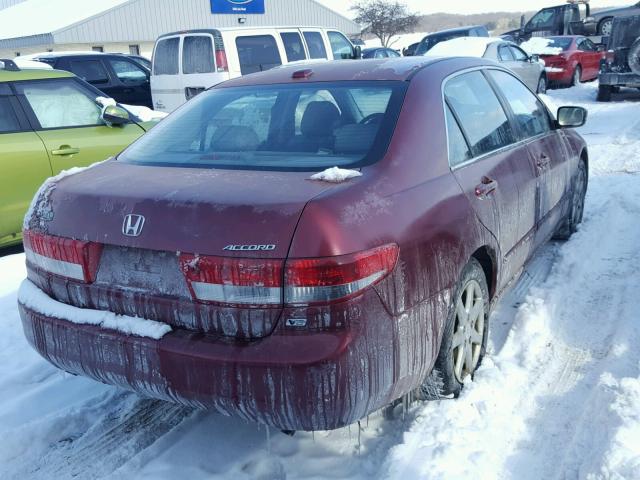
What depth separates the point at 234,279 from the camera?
2379mm

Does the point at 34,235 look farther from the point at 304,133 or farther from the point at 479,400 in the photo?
the point at 479,400

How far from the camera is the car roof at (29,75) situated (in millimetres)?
6102

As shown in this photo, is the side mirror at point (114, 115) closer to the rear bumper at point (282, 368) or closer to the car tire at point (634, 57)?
the rear bumper at point (282, 368)

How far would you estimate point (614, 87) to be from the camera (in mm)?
14477

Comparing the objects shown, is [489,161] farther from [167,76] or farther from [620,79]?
[620,79]

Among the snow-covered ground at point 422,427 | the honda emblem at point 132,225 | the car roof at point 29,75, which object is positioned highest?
the car roof at point 29,75

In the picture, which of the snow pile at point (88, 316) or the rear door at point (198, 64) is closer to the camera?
the snow pile at point (88, 316)

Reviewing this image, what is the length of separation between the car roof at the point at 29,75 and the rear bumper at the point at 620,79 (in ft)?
36.0

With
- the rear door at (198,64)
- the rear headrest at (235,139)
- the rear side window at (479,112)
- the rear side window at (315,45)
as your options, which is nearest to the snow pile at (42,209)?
the rear headrest at (235,139)

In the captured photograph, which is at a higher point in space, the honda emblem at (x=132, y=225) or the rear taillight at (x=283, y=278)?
the honda emblem at (x=132, y=225)

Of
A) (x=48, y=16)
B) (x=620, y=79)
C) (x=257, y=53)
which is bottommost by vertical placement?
(x=620, y=79)

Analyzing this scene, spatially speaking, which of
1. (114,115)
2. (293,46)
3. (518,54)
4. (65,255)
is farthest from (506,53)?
(65,255)

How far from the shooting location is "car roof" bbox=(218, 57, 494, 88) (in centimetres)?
337

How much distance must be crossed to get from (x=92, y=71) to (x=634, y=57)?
10.2 m
